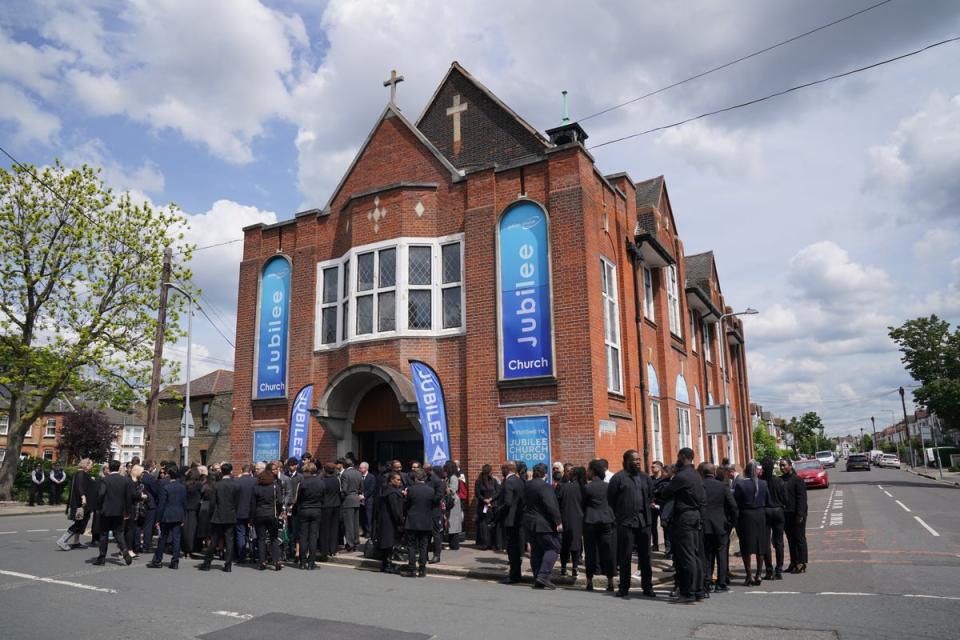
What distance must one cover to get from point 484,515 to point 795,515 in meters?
5.41

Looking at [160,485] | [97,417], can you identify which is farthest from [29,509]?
[97,417]

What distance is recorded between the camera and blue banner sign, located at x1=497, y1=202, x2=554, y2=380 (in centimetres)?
1398

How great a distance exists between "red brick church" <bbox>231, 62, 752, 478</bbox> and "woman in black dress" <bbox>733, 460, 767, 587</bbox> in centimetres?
356

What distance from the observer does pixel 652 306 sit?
19.1m

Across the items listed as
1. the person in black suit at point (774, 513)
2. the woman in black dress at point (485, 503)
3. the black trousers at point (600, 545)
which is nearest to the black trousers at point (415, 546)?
the woman in black dress at point (485, 503)

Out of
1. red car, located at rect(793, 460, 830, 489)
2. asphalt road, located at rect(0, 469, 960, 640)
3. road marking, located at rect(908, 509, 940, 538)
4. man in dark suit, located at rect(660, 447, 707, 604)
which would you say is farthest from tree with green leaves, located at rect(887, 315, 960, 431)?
man in dark suit, located at rect(660, 447, 707, 604)

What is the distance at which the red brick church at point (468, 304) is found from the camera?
14.0m

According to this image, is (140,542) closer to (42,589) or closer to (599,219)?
(42,589)

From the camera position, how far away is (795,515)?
33.3 feet

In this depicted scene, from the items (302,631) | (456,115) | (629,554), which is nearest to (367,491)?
(629,554)

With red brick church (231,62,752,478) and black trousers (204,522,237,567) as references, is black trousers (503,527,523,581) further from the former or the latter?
black trousers (204,522,237,567)

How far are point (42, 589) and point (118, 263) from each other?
19.9 metres

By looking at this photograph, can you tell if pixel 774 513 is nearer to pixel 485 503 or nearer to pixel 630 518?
pixel 630 518

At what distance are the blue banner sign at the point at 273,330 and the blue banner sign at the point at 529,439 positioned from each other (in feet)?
21.7
